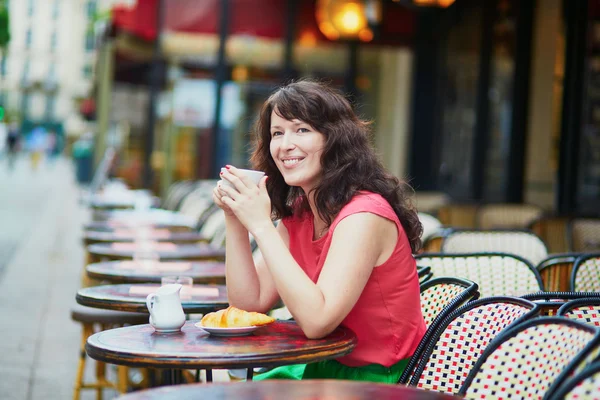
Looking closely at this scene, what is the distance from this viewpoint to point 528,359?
2.19 meters

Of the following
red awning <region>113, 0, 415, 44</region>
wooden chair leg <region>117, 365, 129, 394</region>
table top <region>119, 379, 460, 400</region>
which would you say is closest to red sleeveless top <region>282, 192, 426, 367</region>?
table top <region>119, 379, 460, 400</region>

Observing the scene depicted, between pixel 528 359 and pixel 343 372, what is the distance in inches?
26.5

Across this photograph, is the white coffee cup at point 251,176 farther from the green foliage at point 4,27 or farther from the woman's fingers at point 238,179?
→ the green foliage at point 4,27

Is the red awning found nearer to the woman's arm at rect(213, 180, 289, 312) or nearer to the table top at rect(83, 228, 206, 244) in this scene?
the table top at rect(83, 228, 206, 244)

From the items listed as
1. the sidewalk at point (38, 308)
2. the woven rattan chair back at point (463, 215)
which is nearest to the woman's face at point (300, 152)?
the sidewalk at point (38, 308)

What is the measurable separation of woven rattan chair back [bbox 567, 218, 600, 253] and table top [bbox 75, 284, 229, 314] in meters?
3.69

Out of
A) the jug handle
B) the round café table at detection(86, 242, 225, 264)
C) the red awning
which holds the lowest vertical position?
the round café table at detection(86, 242, 225, 264)

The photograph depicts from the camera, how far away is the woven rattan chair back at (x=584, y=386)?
6.02 ft

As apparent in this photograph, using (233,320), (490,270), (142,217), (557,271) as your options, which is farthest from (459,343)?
(142,217)

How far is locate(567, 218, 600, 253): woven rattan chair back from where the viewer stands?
6430 millimetres

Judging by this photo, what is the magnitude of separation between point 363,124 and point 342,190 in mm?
293

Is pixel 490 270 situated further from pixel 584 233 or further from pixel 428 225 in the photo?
pixel 584 233

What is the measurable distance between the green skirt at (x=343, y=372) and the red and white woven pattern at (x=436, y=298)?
0.36 m

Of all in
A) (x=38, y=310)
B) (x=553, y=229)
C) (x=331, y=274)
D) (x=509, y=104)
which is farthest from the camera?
(x=509, y=104)
